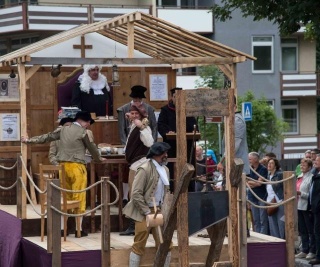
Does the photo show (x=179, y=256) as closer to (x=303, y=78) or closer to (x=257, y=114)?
(x=257, y=114)

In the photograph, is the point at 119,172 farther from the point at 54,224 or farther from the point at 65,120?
the point at 54,224

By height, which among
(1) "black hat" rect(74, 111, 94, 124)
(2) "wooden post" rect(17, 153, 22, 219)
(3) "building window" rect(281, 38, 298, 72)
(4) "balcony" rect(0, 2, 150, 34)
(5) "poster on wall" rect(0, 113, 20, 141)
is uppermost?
(4) "balcony" rect(0, 2, 150, 34)

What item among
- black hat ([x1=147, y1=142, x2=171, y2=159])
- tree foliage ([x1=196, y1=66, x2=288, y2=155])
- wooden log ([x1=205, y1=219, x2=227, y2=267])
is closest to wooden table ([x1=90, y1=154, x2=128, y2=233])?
black hat ([x1=147, y1=142, x2=171, y2=159])

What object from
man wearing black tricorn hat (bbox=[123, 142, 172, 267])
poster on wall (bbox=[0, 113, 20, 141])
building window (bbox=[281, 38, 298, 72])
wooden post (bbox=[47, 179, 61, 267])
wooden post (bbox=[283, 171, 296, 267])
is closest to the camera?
man wearing black tricorn hat (bbox=[123, 142, 172, 267])

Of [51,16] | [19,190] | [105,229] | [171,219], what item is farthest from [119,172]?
[51,16]

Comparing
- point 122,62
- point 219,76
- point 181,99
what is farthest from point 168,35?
point 219,76

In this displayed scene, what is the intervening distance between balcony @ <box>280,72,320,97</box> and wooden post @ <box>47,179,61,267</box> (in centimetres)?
3616

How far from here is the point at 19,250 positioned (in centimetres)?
1633

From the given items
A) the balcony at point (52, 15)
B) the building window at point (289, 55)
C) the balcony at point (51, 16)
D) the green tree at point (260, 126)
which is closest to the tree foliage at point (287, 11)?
the green tree at point (260, 126)

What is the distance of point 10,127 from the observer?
62.1 feet

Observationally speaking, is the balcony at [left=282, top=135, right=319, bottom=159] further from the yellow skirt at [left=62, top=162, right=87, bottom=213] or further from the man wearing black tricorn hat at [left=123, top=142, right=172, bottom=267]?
the man wearing black tricorn hat at [left=123, top=142, right=172, bottom=267]

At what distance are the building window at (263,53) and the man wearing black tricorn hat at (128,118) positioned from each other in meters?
31.8

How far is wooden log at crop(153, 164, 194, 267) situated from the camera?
1373cm

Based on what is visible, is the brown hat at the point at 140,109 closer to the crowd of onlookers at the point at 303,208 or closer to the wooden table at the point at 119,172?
the wooden table at the point at 119,172
